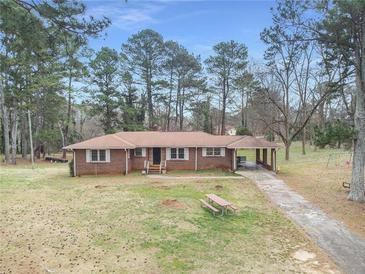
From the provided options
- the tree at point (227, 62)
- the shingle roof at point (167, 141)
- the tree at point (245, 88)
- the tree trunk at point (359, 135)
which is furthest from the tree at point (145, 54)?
the tree trunk at point (359, 135)

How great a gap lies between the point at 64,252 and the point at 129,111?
1312 inches

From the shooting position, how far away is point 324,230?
39.8ft

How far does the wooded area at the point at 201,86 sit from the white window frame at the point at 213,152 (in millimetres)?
7063

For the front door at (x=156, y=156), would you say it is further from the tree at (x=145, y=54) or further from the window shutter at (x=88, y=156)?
the tree at (x=145, y=54)

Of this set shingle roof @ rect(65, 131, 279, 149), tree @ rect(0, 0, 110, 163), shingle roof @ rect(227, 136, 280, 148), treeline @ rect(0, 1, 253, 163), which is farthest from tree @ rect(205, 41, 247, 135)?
tree @ rect(0, 0, 110, 163)

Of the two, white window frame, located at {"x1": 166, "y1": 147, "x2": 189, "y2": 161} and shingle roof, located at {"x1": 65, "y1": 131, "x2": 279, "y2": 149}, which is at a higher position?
shingle roof, located at {"x1": 65, "y1": 131, "x2": 279, "y2": 149}

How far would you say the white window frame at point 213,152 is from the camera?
26688 millimetres

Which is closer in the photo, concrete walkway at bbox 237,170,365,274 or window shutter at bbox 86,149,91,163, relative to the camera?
concrete walkway at bbox 237,170,365,274

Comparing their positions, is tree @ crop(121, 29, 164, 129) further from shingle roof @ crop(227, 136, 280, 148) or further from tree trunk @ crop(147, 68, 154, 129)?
shingle roof @ crop(227, 136, 280, 148)

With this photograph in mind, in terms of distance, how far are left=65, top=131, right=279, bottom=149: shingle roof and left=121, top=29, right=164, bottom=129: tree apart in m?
17.2

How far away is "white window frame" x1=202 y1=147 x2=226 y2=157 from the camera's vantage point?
2669cm

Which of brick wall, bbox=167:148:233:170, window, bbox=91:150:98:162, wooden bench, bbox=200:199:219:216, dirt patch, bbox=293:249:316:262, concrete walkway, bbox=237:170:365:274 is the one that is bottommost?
dirt patch, bbox=293:249:316:262

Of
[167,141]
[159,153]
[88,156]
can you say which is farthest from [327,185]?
[88,156]

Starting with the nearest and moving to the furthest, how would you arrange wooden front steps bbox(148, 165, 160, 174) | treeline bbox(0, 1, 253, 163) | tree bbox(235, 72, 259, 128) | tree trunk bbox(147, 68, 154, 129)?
wooden front steps bbox(148, 165, 160, 174) → treeline bbox(0, 1, 253, 163) → tree bbox(235, 72, 259, 128) → tree trunk bbox(147, 68, 154, 129)
